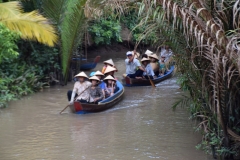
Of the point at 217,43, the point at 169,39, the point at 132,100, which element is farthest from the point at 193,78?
the point at 132,100

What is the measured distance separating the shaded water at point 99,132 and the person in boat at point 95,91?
0.37m

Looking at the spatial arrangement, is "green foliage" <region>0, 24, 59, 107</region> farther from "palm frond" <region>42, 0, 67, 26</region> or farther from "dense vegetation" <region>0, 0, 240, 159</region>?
"dense vegetation" <region>0, 0, 240, 159</region>

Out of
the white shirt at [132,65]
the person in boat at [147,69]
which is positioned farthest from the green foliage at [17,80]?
the person in boat at [147,69]

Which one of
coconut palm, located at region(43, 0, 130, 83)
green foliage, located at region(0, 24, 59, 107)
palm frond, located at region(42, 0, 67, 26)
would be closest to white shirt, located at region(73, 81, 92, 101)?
green foliage, located at region(0, 24, 59, 107)

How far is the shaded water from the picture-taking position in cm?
744

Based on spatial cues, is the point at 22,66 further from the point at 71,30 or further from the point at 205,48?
the point at 205,48

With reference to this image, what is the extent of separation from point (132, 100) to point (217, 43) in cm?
657

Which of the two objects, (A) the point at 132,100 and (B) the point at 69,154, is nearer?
(B) the point at 69,154

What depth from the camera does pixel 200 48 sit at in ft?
19.4

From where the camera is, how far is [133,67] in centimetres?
1364

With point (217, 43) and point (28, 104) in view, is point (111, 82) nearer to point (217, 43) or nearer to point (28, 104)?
point (28, 104)

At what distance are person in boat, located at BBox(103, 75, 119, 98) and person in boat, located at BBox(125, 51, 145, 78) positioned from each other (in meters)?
2.17

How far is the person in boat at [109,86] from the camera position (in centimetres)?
1090

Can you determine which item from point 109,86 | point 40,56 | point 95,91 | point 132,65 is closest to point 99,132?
point 95,91
